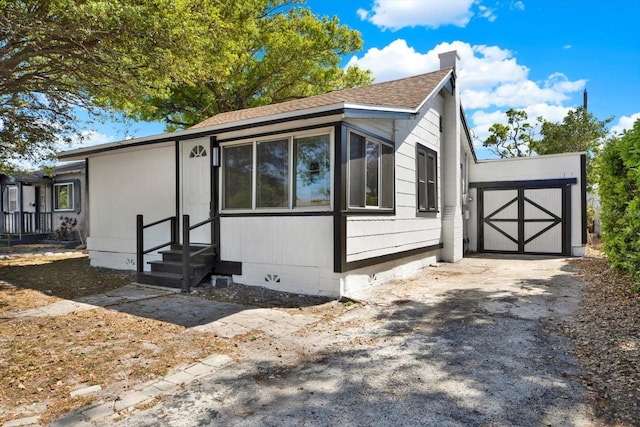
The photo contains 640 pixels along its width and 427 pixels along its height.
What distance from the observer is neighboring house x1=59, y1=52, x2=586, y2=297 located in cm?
648

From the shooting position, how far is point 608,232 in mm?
7547

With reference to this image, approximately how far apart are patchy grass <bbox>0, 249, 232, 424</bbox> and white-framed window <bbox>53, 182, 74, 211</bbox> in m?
12.1

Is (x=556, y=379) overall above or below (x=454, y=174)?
below

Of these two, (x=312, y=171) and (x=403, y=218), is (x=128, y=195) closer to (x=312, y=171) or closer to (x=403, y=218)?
(x=312, y=171)

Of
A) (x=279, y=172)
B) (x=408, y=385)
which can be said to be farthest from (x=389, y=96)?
(x=408, y=385)

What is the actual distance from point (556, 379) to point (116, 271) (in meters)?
9.19

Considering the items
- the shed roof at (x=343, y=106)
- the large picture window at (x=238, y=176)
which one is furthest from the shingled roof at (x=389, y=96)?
the large picture window at (x=238, y=176)

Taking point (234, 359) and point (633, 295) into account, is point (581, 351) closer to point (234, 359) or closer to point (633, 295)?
point (633, 295)

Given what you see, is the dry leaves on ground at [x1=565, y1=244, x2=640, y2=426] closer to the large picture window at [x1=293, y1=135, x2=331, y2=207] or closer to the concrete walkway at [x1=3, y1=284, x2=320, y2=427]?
the concrete walkway at [x1=3, y1=284, x2=320, y2=427]

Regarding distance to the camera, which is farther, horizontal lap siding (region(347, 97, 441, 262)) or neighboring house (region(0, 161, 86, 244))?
neighboring house (region(0, 161, 86, 244))

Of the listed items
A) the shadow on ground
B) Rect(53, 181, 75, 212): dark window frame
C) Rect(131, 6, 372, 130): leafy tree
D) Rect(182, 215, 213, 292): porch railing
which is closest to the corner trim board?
the shadow on ground

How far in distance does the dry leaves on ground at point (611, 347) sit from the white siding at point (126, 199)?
769 centimetres

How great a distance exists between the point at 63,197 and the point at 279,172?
15.3m

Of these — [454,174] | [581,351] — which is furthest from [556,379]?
[454,174]
